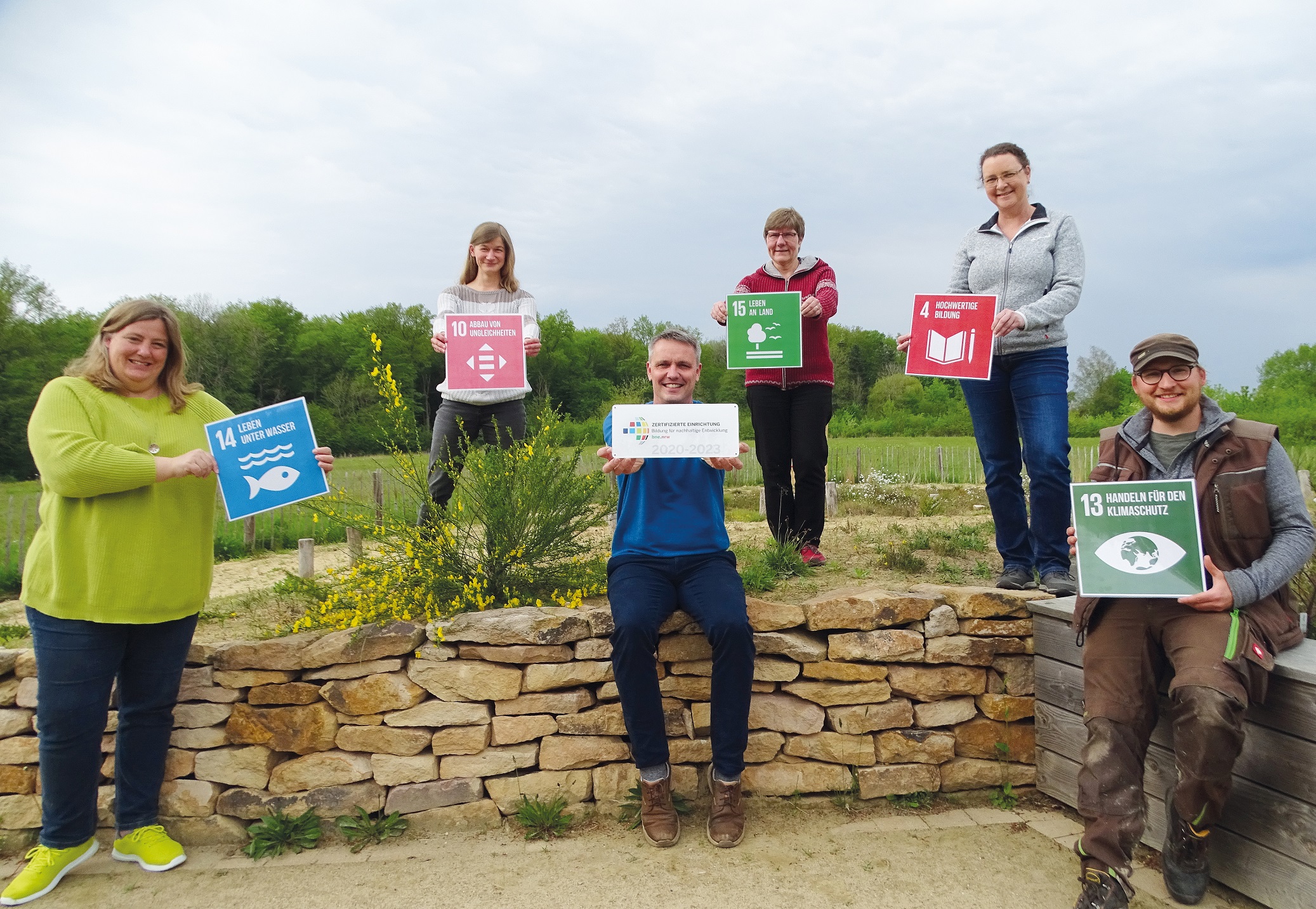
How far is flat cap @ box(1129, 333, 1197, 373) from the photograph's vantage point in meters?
2.67

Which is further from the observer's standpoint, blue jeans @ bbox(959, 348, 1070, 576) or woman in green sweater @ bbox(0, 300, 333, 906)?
blue jeans @ bbox(959, 348, 1070, 576)

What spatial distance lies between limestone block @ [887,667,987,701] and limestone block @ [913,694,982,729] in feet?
0.13

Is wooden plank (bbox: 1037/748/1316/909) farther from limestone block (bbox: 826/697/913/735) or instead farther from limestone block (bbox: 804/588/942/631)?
limestone block (bbox: 804/588/942/631)

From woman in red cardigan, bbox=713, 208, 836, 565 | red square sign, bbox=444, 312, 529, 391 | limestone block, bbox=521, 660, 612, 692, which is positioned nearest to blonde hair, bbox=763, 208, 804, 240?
woman in red cardigan, bbox=713, 208, 836, 565

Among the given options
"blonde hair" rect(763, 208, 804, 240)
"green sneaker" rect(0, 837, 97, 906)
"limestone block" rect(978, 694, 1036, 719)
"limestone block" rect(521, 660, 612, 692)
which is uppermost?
"blonde hair" rect(763, 208, 804, 240)

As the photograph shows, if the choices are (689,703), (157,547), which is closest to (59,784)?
(157,547)

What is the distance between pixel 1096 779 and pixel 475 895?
223 centimetres

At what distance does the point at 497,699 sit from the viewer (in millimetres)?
3494

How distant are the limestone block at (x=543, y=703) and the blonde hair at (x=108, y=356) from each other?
183 centimetres

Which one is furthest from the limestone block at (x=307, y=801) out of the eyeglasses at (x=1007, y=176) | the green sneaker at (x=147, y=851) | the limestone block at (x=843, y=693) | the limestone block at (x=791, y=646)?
the eyeglasses at (x=1007, y=176)

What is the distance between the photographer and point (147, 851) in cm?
316

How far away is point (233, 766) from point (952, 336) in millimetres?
3750

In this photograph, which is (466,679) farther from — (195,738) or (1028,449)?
(1028,449)

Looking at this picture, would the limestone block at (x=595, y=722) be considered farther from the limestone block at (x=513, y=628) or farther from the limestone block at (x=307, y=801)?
the limestone block at (x=307, y=801)
